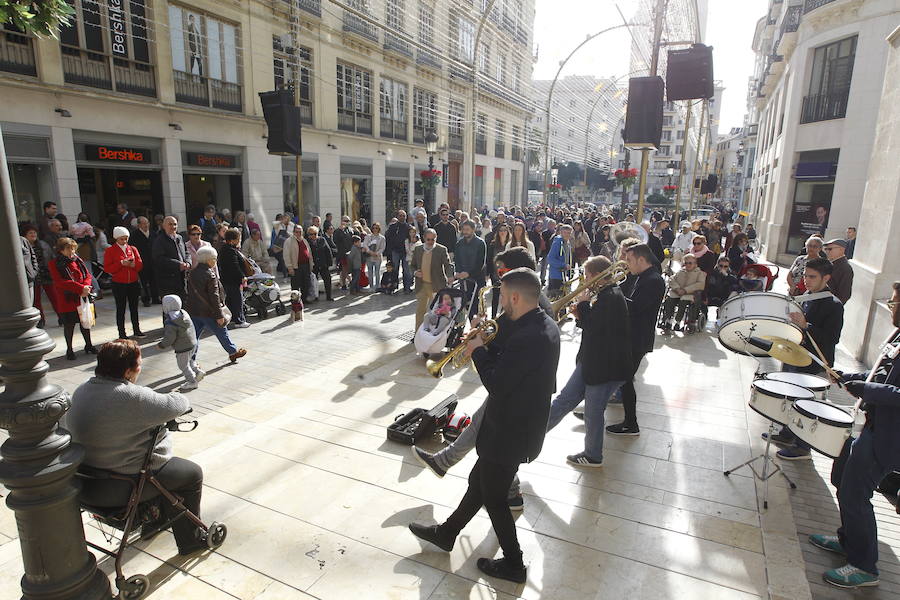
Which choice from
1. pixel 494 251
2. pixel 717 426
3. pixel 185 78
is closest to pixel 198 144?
pixel 185 78

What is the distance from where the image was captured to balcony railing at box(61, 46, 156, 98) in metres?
13.7

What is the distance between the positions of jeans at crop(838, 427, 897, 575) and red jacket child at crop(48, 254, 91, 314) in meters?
8.89

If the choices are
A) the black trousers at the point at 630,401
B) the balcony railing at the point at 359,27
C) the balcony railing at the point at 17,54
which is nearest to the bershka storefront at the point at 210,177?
the balcony railing at the point at 17,54

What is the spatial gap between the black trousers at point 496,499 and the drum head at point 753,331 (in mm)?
2958

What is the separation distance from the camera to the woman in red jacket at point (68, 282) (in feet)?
24.3

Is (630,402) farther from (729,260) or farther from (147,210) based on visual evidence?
→ (147,210)

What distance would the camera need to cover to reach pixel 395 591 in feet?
11.2

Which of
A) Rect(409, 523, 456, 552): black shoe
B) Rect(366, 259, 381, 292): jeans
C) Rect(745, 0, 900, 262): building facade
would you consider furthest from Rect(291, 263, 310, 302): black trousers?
Rect(745, 0, 900, 262): building facade

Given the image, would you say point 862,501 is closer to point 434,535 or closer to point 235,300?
point 434,535

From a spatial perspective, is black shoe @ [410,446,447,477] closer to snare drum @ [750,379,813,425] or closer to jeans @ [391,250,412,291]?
snare drum @ [750,379,813,425]

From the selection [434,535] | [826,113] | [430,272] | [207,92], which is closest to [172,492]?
[434,535]

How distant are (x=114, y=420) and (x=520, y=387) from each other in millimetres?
2400

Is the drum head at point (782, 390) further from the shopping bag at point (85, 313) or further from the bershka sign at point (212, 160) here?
the bershka sign at point (212, 160)

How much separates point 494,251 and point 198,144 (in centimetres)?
1204
